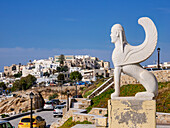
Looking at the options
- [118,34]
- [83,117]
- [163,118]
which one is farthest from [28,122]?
[118,34]

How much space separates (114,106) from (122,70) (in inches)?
37.6

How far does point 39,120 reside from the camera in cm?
1638

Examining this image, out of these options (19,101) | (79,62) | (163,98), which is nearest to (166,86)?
(163,98)

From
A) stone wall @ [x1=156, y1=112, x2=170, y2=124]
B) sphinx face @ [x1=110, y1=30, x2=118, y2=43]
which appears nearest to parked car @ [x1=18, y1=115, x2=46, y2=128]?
stone wall @ [x1=156, y1=112, x2=170, y2=124]

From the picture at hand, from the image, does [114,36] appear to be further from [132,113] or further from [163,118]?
[163,118]

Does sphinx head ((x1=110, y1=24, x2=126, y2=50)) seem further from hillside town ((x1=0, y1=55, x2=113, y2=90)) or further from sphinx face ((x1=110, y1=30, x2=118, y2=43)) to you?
hillside town ((x1=0, y1=55, x2=113, y2=90))

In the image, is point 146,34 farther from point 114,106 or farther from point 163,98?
point 163,98

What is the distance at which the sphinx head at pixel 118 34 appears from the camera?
22.2ft

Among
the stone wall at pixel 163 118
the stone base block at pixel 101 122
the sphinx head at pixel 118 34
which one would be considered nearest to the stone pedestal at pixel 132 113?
the sphinx head at pixel 118 34

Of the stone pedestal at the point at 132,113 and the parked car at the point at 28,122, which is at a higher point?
the stone pedestal at the point at 132,113

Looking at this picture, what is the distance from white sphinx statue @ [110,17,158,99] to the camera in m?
6.57

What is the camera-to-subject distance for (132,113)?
6352mm

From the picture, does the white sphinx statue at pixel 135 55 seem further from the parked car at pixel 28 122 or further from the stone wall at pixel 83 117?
the parked car at pixel 28 122

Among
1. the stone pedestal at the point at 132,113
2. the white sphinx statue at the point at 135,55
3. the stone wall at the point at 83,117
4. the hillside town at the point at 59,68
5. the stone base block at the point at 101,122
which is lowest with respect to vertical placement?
the stone wall at the point at 83,117
